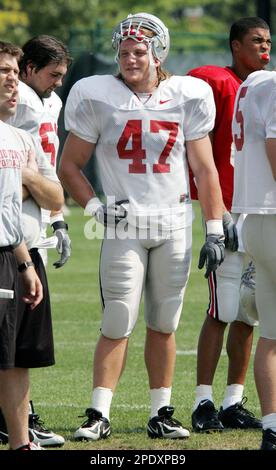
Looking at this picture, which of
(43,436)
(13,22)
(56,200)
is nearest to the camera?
(56,200)

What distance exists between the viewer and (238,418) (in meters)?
6.28

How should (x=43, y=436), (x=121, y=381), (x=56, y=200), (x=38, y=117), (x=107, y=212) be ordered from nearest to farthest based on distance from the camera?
(x=56, y=200)
(x=43, y=436)
(x=107, y=212)
(x=38, y=117)
(x=121, y=381)

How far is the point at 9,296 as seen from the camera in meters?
4.95

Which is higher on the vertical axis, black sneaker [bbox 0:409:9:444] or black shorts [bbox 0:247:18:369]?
black shorts [bbox 0:247:18:369]

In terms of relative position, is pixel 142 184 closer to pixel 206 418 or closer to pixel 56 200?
pixel 56 200

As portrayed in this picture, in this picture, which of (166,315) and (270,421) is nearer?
(270,421)

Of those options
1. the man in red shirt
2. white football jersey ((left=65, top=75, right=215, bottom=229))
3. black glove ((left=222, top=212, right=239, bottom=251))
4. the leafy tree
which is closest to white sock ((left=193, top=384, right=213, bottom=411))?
the man in red shirt

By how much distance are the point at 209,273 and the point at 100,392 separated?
767 millimetres

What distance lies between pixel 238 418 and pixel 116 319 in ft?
2.98

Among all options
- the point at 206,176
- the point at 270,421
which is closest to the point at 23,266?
the point at 206,176

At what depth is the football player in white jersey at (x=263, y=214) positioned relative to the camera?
5.47 meters

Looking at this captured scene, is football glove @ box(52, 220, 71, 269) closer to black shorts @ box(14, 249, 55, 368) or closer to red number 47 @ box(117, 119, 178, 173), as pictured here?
red number 47 @ box(117, 119, 178, 173)

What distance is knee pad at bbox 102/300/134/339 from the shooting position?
19.1 ft

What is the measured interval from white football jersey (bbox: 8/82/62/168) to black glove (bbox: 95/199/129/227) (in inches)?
16.7
